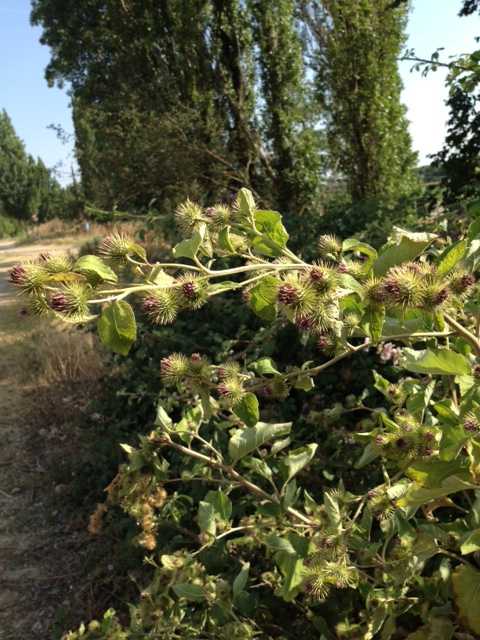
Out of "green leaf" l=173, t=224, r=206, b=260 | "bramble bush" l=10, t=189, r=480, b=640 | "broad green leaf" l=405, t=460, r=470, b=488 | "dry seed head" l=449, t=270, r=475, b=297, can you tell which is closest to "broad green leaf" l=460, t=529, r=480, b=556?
"bramble bush" l=10, t=189, r=480, b=640

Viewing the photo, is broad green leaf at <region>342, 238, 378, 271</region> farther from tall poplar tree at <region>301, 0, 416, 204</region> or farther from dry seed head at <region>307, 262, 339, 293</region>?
tall poplar tree at <region>301, 0, 416, 204</region>

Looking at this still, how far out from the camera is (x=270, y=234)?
1.01 metres

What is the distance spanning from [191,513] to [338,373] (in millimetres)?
873

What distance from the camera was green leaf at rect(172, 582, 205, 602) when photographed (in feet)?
4.79

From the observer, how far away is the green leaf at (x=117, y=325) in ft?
2.77

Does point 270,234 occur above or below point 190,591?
above

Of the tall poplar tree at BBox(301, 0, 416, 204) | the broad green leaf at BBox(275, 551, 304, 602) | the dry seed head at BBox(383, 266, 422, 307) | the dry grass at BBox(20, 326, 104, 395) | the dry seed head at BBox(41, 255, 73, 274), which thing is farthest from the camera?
the tall poplar tree at BBox(301, 0, 416, 204)

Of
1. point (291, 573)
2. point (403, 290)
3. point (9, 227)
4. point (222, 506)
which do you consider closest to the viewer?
point (403, 290)

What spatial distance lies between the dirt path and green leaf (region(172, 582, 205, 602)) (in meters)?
1.13

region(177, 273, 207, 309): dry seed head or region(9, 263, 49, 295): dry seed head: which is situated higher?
region(9, 263, 49, 295): dry seed head

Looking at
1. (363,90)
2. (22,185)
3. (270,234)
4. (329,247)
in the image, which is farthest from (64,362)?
(22,185)

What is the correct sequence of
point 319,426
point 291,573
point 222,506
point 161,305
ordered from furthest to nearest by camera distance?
point 319,426 < point 222,506 < point 291,573 < point 161,305

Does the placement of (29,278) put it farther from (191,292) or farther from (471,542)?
(471,542)

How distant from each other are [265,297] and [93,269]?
0.26 m
